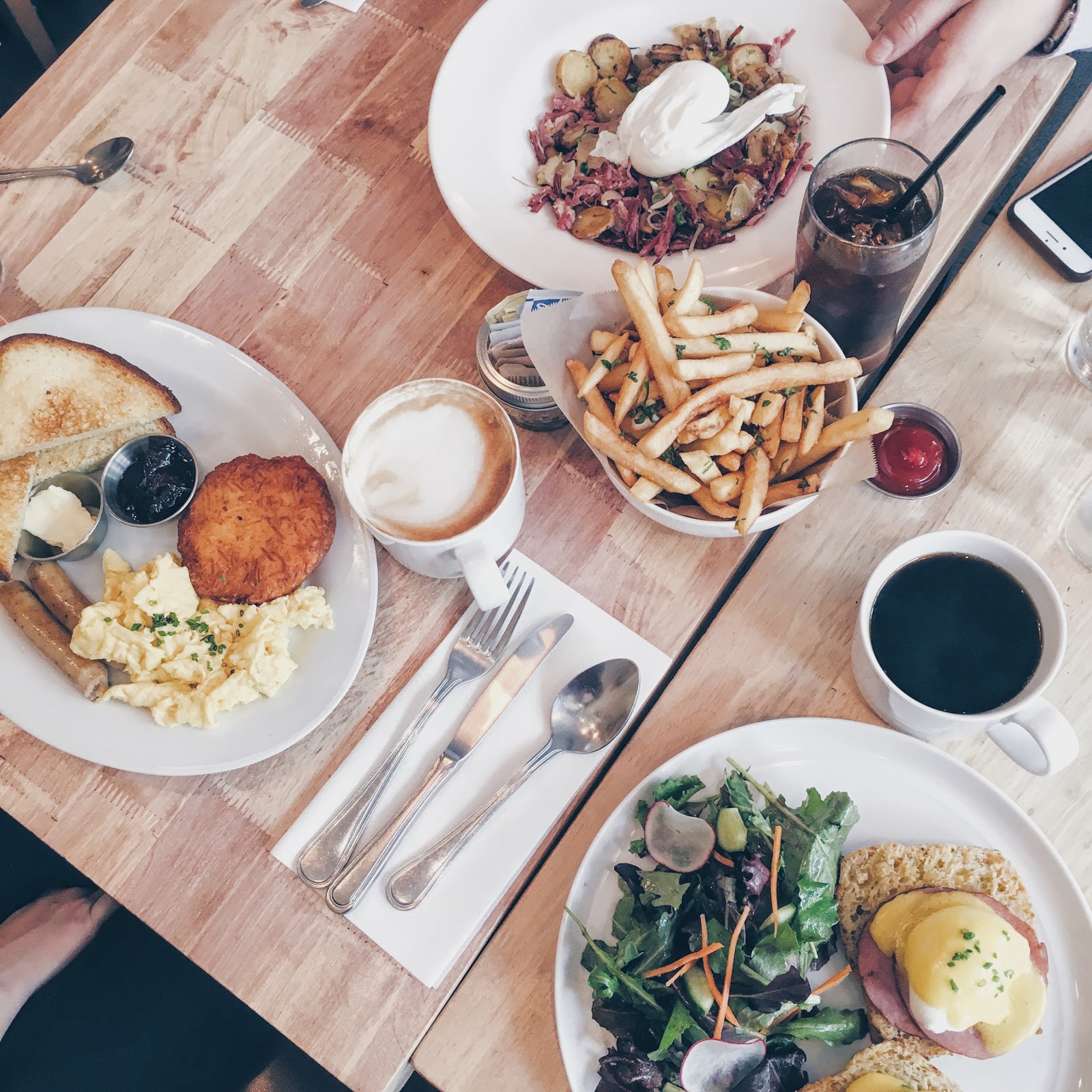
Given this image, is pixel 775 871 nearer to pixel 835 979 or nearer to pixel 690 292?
pixel 835 979

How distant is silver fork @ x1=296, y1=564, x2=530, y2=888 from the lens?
1.39m

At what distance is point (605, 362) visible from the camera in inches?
52.6

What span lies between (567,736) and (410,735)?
0.26 m

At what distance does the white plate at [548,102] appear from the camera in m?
1.56

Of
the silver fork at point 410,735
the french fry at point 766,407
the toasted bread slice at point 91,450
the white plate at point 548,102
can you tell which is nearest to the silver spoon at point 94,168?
the toasted bread slice at point 91,450

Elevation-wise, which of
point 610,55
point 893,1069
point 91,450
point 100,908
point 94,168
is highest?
point 94,168

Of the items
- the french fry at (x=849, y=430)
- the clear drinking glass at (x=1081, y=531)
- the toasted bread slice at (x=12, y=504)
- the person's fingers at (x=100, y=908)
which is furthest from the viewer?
the person's fingers at (x=100, y=908)

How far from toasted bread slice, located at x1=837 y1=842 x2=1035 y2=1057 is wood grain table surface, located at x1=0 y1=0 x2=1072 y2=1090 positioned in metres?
0.46

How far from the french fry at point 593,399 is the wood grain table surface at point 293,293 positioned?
25 cm

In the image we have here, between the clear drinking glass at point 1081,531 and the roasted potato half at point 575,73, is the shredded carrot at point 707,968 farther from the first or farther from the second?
the roasted potato half at point 575,73

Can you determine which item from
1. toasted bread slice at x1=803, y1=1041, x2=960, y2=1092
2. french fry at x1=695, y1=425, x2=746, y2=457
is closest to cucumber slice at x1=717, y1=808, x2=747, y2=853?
toasted bread slice at x1=803, y1=1041, x2=960, y2=1092

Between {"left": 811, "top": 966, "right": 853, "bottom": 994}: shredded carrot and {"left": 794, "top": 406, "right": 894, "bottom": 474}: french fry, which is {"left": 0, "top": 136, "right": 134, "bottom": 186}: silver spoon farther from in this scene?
{"left": 811, "top": 966, "right": 853, "bottom": 994}: shredded carrot

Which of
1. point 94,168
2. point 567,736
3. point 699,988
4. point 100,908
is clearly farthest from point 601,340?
point 100,908

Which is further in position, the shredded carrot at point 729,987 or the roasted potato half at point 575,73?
the roasted potato half at point 575,73
